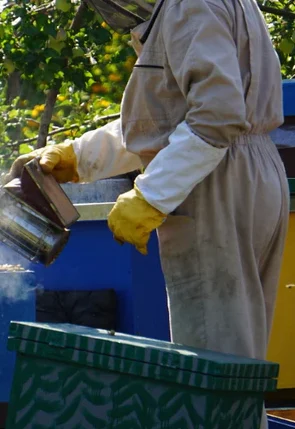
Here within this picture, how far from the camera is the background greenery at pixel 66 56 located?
20.3 ft

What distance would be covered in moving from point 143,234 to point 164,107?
15.0 inches

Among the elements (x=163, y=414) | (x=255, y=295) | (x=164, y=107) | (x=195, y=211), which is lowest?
(x=163, y=414)

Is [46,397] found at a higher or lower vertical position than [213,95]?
lower

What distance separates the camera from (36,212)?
9.18 ft

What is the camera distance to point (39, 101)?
22.8ft

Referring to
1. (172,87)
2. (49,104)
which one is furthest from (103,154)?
(49,104)

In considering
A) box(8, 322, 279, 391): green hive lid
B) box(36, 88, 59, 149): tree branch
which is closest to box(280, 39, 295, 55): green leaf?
box(36, 88, 59, 149): tree branch

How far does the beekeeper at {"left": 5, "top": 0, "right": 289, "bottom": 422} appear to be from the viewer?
2457 millimetres

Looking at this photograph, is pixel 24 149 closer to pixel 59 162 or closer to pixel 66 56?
pixel 66 56

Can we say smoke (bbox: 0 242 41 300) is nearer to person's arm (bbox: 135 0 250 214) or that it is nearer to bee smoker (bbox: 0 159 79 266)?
bee smoker (bbox: 0 159 79 266)

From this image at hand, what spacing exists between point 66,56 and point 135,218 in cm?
408

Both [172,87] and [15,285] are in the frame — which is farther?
[15,285]

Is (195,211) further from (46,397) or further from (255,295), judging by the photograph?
(46,397)

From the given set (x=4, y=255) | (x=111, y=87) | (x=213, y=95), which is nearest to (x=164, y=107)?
(x=213, y=95)
